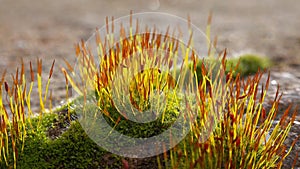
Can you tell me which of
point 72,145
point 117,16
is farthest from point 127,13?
point 72,145

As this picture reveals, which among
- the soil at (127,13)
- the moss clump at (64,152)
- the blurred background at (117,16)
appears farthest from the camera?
the blurred background at (117,16)

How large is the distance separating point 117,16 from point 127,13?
1.50 feet

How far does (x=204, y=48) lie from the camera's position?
22.9 feet

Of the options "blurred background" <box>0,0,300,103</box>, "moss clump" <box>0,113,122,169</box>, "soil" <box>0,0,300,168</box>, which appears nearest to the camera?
"moss clump" <box>0,113,122,169</box>

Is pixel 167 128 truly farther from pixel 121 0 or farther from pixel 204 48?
pixel 121 0

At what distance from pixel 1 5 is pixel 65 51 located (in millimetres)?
4643

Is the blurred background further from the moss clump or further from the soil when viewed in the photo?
the moss clump

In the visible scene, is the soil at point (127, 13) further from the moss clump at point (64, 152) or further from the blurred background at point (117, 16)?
the moss clump at point (64, 152)

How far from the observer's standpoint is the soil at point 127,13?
19.1 ft

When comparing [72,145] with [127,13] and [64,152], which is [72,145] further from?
[127,13]

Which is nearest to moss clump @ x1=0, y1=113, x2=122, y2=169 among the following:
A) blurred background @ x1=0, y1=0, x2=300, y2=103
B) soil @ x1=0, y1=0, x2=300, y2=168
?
soil @ x1=0, y1=0, x2=300, y2=168

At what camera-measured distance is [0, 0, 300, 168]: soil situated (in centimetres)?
583

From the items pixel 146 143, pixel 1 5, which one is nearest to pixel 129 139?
pixel 146 143

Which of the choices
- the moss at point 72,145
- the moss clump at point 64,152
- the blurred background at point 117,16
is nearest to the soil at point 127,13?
the blurred background at point 117,16
